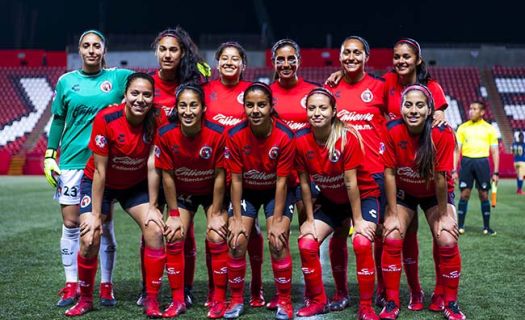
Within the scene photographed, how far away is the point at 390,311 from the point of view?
15.1 ft

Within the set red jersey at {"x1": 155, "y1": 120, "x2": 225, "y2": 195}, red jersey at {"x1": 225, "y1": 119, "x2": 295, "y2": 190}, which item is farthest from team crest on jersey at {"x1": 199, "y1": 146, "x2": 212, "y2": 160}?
red jersey at {"x1": 225, "y1": 119, "x2": 295, "y2": 190}

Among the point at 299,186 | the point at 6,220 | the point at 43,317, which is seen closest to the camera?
the point at 43,317

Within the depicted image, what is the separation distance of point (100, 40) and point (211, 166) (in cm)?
141

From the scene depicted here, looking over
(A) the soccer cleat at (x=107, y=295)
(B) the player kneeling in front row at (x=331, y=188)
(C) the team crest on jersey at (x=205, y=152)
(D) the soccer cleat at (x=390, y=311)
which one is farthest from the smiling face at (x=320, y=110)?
(A) the soccer cleat at (x=107, y=295)

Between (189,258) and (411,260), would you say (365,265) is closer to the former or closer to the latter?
(411,260)

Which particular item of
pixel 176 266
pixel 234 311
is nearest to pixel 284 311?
pixel 234 311

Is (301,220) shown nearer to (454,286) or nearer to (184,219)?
(184,219)

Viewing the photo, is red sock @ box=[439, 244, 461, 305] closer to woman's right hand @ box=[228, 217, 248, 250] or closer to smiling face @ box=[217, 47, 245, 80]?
woman's right hand @ box=[228, 217, 248, 250]

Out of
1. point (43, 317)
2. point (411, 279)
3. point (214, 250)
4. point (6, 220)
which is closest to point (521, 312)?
point (411, 279)

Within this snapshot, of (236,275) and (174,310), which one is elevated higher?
(236,275)

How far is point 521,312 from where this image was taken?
4.79 m

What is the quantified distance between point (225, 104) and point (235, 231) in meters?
1.01

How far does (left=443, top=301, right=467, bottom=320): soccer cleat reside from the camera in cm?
455

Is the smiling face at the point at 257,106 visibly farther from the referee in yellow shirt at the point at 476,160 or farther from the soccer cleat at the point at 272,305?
the referee in yellow shirt at the point at 476,160
